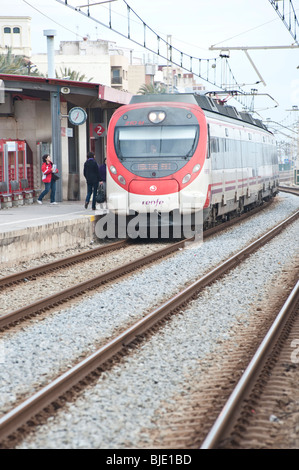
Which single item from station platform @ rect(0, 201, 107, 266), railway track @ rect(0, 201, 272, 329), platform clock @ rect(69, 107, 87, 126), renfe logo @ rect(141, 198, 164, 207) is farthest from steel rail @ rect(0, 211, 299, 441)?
platform clock @ rect(69, 107, 87, 126)

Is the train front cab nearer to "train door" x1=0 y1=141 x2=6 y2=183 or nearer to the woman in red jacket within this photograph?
the woman in red jacket

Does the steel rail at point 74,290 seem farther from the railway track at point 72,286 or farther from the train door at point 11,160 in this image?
the train door at point 11,160

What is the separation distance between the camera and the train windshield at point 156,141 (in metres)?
14.8

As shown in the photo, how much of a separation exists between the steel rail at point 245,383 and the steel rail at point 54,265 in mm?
4289

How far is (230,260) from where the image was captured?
12297 millimetres

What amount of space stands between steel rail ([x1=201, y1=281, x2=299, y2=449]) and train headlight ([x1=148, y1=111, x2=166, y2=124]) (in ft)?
24.3

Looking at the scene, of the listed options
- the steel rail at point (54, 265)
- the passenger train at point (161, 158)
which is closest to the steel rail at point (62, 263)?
the steel rail at point (54, 265)

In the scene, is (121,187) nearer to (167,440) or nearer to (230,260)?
(230,260)

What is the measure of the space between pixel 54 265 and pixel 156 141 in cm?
419

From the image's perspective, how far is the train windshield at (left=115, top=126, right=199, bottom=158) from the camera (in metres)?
14.8

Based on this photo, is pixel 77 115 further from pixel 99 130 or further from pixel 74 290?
pixel 74 290

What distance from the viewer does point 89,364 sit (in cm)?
616

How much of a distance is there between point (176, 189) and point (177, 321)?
22.3 feet

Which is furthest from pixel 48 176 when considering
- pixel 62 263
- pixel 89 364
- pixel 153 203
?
pixel 89 364
